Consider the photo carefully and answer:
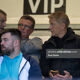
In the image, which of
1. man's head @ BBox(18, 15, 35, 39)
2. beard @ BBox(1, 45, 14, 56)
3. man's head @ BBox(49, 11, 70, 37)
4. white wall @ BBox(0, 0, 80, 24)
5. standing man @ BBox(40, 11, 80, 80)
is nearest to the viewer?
beard @ BBox(1, 45, 14, 56)

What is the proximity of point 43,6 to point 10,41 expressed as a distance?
166cm

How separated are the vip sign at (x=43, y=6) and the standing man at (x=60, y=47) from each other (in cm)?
99

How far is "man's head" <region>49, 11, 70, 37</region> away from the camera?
3592mm

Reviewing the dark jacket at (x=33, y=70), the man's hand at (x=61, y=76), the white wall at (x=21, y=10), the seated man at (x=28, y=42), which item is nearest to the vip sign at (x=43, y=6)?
the white wall at (x=21, y=10)

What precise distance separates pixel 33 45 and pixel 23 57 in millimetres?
383

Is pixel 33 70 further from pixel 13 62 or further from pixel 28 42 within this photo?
pixel 28 42

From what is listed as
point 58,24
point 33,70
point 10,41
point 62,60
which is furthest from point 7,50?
point 58,24

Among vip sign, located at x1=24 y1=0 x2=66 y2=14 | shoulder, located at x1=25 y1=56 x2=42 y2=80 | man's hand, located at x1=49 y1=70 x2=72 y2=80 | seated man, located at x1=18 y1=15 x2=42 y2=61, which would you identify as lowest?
man's hand, located at x1=49 y1=70 x2=72 y2=80

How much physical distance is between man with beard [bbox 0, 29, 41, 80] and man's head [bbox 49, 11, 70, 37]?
484 millimetres

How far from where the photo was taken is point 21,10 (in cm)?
483

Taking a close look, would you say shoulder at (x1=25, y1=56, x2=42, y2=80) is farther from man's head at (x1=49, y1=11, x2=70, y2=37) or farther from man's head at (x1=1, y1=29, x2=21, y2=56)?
man's head at (x1=49, y1=11, x2=70, y2=37)

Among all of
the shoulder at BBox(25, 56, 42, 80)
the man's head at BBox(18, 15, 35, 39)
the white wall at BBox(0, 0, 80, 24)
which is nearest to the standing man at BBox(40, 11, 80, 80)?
the shoulder at BBox(25, 56, 42, 80)

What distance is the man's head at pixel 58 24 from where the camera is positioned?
359cm

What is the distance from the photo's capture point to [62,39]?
11.7 ft
